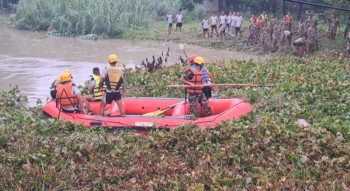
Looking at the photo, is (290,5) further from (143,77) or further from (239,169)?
(239,169)

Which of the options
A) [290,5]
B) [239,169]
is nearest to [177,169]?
[239,169]

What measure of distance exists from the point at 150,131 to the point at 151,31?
78.4 feet

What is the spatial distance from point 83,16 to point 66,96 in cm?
2256

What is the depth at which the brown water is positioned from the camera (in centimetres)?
1780

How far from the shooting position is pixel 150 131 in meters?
8.98

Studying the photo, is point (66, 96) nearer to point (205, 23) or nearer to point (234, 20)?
point (234, 20)


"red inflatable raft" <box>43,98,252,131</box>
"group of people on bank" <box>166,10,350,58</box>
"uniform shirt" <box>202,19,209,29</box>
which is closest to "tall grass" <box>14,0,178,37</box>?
"uniform shirt" <box>202,19,209,29</box>

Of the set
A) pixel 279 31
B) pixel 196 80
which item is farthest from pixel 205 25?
pixel 196 80

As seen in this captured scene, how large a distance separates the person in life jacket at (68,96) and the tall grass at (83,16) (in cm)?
2161

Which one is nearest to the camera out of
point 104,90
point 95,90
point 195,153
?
point 195,153

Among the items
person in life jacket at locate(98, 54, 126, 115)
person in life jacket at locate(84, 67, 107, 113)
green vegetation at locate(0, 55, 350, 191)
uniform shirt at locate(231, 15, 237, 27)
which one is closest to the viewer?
green vegetation at locate(0, 55, 350, 191)

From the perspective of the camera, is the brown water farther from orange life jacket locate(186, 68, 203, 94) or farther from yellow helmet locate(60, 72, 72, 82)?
orange life jacket locate(186, 68, 203, 94)

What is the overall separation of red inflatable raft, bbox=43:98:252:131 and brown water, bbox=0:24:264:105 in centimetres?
427

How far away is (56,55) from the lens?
2412cm
